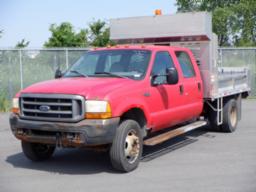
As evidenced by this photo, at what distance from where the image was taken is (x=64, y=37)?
28328 millimetres

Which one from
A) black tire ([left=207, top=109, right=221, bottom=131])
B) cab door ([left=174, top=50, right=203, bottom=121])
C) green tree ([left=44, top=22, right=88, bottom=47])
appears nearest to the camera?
cab door ([left=174, top=50, right=203, bottom=121])

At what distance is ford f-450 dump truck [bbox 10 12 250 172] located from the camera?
21.6ft

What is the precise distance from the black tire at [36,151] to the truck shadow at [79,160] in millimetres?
99

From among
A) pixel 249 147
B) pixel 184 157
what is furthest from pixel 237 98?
pixel 184 157

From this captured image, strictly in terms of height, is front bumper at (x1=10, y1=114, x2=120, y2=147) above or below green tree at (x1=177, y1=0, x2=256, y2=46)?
below

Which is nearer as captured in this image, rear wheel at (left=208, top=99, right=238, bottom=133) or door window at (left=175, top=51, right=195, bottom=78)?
door window at (left=175, top=51, right=195, bottom=78)

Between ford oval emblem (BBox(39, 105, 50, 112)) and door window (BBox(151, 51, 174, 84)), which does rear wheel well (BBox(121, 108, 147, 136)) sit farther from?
ford oval emblem (BBox(39, 105, 50, 112))

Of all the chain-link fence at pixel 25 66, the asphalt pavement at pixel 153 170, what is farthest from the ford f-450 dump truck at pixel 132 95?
the chain-link fence at pixel 25 66

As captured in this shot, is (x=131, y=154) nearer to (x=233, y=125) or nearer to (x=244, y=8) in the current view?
(x=233, y=125)

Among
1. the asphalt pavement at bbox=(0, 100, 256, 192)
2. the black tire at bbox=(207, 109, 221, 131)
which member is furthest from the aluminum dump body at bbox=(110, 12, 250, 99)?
the asphalt pavement at bbox=(0, 100, 256, 192)

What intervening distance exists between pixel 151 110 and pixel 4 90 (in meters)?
9.84

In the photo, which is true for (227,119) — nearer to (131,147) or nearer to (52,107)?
(131,147)

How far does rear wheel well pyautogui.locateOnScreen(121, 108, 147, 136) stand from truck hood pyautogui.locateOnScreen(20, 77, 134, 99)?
1.52ft

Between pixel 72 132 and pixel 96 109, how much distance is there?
481 mm
